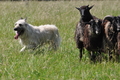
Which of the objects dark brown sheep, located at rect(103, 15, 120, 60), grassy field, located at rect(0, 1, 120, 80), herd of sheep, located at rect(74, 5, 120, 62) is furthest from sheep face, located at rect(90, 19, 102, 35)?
grassy field, located at rect(0, 1, 120, 80)

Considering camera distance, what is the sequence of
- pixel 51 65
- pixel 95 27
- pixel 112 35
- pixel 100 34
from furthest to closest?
pixel 100 34
pixel 112 35
pixel 95 27
pixel 51 65

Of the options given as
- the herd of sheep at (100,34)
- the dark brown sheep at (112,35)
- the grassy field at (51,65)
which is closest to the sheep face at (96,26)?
the herd of sheep at (100,34)

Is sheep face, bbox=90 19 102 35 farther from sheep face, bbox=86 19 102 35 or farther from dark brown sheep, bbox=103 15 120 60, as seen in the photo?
dark brown sheep, bbox=103 15 120 60

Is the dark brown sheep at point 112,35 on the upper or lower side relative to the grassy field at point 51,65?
upper

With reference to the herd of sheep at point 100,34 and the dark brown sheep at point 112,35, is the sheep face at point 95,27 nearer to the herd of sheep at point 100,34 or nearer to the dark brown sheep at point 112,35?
the herd of sheep at point 100,34

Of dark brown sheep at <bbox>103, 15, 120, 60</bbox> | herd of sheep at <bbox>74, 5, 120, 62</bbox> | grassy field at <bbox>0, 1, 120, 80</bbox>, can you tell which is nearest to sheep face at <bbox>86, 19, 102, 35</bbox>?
herd of sheep at <bbox>74, 5, 120, 62</bbox>

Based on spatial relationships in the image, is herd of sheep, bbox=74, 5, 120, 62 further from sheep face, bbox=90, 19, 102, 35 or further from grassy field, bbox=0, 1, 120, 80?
grassy field, bbox=0, 1, 120, 80

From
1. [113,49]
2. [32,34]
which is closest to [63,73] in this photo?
[113,49]

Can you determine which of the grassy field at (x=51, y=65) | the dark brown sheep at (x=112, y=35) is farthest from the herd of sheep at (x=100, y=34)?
the grassy field at (x=51, y=65)

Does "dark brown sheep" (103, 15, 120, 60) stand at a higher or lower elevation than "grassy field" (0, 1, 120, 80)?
higher

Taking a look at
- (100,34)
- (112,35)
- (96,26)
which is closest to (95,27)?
(96,26)

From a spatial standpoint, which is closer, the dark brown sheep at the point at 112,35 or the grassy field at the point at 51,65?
the grassy field at the point at 51,65

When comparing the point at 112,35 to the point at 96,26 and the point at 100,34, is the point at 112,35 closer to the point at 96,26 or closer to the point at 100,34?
the point at 100,34

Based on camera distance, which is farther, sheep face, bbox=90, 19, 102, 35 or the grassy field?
sheep face, bbox=90, 19, 102, 35
